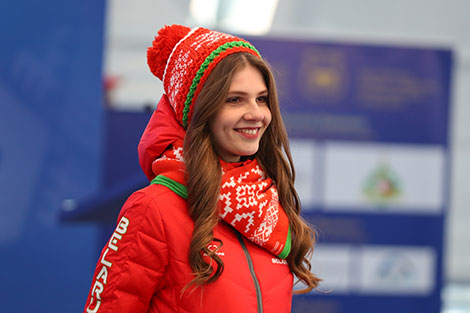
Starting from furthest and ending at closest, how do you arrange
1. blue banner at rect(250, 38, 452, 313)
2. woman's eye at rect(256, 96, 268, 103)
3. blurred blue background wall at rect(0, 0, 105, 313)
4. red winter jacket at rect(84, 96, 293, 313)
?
blue banner at rect(250, 38, 452, 313) < blurred blue background wall at rect(0, 0, 105, 313) < woman's eye at rect(256, 96, 268, 103) < red winter jacket at rect(84, 96, 293, 313)

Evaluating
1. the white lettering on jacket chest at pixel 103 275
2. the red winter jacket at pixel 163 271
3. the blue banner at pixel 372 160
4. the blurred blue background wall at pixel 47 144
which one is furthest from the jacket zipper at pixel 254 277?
the blue banner at pixel 372 160

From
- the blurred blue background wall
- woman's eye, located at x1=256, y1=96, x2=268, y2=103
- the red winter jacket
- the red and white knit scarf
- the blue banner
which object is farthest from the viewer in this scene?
the blue banner

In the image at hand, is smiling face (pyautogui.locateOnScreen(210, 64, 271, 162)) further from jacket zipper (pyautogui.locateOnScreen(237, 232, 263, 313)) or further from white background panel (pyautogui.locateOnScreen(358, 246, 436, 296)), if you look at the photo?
white background panel (pyautogui.locateOnScreen(358, 246, 436, 296))

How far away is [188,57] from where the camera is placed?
55.2 inches

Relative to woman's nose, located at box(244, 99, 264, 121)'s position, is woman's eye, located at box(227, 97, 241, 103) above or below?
above

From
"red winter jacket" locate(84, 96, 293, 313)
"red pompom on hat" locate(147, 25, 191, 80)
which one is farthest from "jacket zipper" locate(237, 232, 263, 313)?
"red pompom on hat" locate(147, 25, 191, 80)

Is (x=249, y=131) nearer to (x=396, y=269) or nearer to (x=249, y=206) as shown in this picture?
(x=249, y=206)

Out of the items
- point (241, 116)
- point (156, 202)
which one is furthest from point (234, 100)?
point (156, 202)

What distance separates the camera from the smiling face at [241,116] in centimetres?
140

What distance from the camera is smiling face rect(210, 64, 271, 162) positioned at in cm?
140

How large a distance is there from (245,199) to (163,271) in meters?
0.26

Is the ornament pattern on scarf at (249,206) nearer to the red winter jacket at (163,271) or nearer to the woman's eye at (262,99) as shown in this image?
the red winter jacket at (163,271)

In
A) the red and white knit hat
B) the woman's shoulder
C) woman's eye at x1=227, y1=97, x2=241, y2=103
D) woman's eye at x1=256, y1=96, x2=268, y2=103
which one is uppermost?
the red and white knit hat

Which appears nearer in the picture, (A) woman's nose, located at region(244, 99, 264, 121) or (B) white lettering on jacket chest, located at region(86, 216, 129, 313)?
(B) white lettering on jacket chest, located at region(86, 216, 129, 313)
